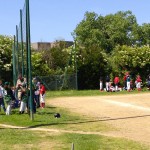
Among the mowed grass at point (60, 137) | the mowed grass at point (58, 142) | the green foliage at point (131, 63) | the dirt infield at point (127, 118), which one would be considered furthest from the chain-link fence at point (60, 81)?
the mowed grass at point (58, 142)

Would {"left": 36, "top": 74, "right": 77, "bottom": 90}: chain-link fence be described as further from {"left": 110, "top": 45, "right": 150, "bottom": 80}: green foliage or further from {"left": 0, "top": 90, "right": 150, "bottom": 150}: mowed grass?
{"left": 0, "top": 90, "right": 150, "bottom": 150}: mowed grass

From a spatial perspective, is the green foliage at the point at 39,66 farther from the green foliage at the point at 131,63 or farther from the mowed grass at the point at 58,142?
the mowed grass at the point at 58,142

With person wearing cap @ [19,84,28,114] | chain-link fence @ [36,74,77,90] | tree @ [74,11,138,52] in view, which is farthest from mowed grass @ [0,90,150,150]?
tree @ [74,11,138,52]

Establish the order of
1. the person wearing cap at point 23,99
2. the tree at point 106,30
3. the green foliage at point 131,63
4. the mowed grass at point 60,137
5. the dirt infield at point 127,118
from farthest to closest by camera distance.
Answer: the tree at point 106,30 < the green foliage at point 131,63 < the person wearing cap at point 23,99 < the dirt infield at point 127,118 < the mowed grass at point 60,137

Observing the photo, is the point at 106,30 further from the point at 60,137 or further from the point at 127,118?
the point at 60,137

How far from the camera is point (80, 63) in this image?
1934 inches

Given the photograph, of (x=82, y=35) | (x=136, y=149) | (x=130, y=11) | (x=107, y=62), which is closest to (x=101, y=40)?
(x=82, y=35)

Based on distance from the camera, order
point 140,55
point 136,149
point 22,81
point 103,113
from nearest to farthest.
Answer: point 136,149 → point 103,113 → point 22,81 → point 140,55

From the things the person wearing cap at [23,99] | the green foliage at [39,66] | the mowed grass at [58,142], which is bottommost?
the mowed grass at [58,142]

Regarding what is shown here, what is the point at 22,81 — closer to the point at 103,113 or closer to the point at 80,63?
the point at 103,113

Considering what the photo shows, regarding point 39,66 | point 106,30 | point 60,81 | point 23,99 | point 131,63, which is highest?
point 106,30

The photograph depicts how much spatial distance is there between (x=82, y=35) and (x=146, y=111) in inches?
2361

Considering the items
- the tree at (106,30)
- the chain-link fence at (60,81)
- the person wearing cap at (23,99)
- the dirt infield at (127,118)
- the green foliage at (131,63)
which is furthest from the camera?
the tree at (106,30)

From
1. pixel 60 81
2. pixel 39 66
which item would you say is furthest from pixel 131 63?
pixel 39 66
